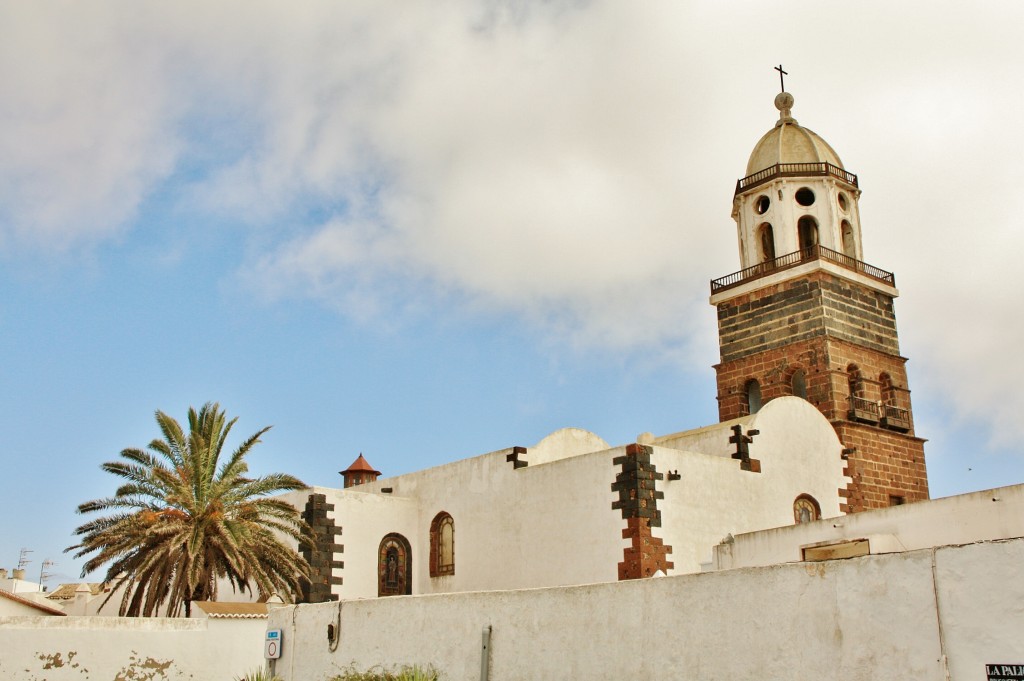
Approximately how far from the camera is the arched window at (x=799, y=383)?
90.1 feet

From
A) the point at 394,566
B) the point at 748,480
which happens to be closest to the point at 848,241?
the point at 748,480

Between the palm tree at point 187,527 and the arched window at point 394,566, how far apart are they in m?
2.98

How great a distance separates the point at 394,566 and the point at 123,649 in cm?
779

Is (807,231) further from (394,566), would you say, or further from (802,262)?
(394,566)

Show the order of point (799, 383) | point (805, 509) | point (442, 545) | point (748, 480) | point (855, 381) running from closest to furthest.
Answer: point (748, 480) → point (805, 509) → point (442, 545) → point (855, 381) → point (799, 383)

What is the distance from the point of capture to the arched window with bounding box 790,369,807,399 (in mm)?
27469

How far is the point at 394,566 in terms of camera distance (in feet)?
84.0

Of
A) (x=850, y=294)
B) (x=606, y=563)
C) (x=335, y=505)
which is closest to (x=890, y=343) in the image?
(x=850, y=294)

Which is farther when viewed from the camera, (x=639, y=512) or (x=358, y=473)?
(x=358, y=473)

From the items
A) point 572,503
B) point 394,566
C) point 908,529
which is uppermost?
point 572,503

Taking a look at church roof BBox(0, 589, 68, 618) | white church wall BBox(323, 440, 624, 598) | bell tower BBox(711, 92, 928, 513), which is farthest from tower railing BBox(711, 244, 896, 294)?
church roof BBox(0, 589, 68, 618)

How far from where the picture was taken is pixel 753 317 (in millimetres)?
29297

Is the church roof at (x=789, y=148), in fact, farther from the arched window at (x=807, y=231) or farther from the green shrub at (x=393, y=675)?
the green shrub at (x=393, y=675)

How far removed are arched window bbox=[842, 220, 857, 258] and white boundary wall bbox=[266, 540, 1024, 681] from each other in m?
19.6
